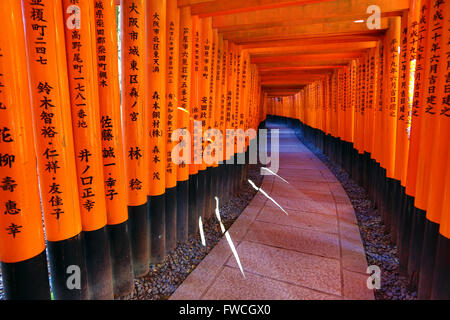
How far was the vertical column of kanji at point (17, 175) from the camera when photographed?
1.93m

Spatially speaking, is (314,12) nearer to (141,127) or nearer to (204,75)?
(204,75)

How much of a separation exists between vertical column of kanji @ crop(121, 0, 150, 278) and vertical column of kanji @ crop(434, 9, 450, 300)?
3300 millimetres

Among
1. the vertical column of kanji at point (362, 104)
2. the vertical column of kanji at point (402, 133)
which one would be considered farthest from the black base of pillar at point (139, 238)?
the vertical column of kanji at point (362, 104)

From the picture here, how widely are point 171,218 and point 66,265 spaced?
6.35 feet

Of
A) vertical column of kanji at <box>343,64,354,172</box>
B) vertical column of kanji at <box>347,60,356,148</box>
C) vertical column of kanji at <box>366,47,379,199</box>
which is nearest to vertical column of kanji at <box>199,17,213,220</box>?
vertical column of kanji at <box>366,47,379,199</box>

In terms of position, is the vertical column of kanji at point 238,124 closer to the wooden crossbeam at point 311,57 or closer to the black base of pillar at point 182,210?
the wooden crossbeam at point 311,57

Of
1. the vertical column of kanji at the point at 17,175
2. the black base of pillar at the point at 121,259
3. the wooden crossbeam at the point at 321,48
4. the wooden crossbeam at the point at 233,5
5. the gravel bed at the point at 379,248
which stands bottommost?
the gravel bed at the point at 379,248

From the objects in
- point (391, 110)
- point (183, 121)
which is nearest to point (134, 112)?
point (183, 121)

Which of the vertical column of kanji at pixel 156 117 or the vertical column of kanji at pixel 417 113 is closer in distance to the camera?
the vertical column of kanji at pixel 417 113

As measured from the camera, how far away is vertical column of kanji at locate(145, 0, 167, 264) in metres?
3.50

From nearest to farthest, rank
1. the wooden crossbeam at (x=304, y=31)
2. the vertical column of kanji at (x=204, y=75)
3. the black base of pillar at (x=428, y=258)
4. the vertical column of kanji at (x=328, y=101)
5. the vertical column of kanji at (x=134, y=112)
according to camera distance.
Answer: the black base of pillar at (x=428, y=258), the vertical column of kanji at (x=134, y=112), the vertical column of kanji at (x=204, y=75), the wooden crossbeam at (x=304, y=31), the vertical column of kanji at (x=328, y=101)

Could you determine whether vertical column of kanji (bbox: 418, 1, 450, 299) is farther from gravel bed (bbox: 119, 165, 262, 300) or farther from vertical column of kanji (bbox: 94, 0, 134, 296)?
vertical column of kanji (bbox: 94, 0, 134, 296)

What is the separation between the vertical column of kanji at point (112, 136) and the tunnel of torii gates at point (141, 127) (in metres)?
0.01

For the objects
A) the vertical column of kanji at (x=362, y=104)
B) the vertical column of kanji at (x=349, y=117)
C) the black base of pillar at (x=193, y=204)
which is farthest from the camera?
the vertical column of kanji at (x=349, y=117)
